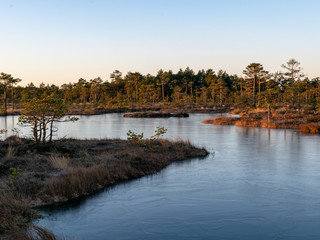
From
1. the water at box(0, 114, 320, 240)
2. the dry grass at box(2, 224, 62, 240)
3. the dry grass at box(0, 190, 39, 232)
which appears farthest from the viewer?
the water at box(0, 114, 320, 240)

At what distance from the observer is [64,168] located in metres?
15.6

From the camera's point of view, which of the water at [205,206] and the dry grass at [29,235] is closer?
the dry grass at [29,235]

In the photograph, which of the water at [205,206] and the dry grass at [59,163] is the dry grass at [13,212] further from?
the dry grass at [59,163]

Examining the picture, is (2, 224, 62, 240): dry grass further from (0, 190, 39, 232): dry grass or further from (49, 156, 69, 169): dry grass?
(49, 156, 69, 169): dry grass

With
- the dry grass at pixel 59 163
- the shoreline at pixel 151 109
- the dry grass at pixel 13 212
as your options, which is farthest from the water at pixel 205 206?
the shoreline at pixel 151 109

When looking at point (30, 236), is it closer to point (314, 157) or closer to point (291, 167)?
point (291, 167)

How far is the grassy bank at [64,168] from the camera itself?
11.6 m

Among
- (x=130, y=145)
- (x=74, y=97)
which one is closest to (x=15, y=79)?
(x=74, y=97)

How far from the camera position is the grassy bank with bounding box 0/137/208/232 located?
456 inches

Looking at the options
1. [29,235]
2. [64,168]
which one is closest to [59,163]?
[64,168]

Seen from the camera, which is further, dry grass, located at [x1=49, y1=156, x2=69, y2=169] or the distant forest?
the distant forest

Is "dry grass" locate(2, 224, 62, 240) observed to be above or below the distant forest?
below


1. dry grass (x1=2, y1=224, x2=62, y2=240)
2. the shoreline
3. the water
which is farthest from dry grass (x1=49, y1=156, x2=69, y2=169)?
the shoreline

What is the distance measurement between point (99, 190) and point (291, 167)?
12.7m
